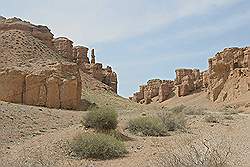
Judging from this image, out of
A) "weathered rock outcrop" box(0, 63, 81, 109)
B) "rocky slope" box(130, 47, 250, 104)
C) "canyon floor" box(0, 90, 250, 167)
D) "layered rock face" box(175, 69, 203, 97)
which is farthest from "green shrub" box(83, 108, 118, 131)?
"layered rock face" box(175, 69, 203, 97)

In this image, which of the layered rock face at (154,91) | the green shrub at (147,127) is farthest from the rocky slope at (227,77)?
the green shrub at (147,127)

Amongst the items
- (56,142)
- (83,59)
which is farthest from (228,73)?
(56,142)

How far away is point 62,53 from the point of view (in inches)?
2169

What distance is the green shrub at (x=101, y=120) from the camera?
1684cm

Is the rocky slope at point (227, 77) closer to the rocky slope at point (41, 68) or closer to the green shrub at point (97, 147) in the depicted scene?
the rocky slope at point (41, 68)

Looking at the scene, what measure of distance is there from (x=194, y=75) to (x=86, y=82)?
4438cm

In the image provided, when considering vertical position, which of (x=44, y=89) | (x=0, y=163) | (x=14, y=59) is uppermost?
(x=14, y=59)

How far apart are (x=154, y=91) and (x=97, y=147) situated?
84.3m

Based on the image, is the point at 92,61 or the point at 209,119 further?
the point at 92,61

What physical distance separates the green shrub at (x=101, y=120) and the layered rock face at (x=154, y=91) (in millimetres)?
72770

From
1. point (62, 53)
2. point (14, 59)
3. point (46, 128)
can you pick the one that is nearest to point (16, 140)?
point (46, 128)

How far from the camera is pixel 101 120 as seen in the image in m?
16.9

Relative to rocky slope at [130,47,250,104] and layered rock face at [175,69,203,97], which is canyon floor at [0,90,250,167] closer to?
rocky slope at [130,47,250,104]

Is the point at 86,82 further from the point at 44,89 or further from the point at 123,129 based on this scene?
the point at 123,129
